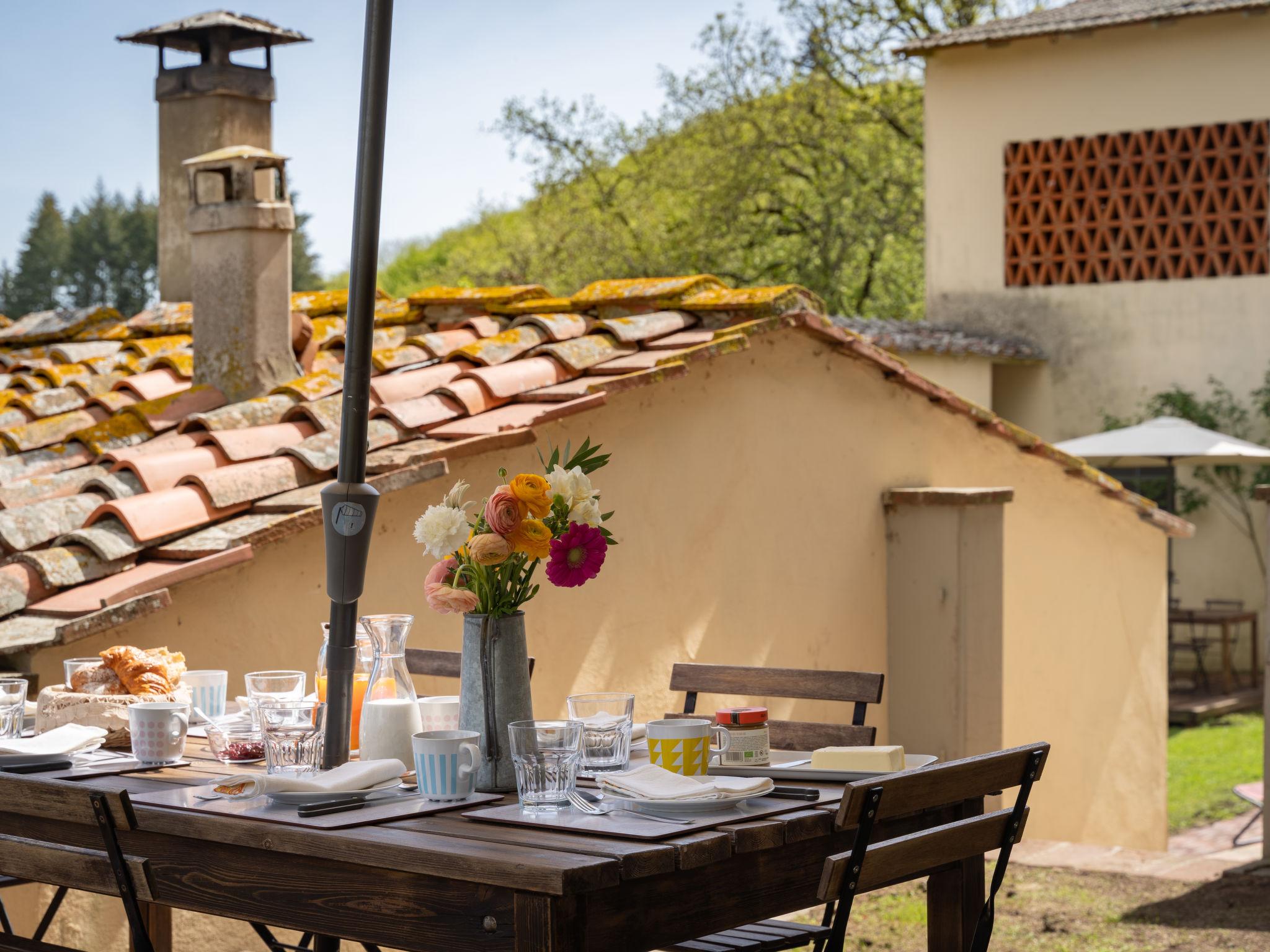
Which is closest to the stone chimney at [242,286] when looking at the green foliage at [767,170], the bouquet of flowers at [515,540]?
the bouquet of flowers at [515,540]

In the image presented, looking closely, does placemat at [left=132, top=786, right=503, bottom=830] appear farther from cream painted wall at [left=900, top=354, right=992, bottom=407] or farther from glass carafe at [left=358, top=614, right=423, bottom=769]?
cream painted wall at [left=900, top=354, right=992, bottom=407]

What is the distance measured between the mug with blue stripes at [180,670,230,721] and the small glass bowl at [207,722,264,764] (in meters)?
0.49

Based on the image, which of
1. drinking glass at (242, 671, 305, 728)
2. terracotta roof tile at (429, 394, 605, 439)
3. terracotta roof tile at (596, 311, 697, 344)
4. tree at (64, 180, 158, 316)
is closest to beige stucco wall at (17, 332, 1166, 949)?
terracotta roof tile at (429, 394, 605, 439)

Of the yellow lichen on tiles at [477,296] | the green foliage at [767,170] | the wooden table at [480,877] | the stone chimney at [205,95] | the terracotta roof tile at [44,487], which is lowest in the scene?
the wooden table at [480,877]

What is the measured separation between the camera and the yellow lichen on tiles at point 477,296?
7500 mm

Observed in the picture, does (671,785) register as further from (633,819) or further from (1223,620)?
(1223,620)

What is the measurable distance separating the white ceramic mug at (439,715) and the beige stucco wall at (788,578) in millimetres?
1556

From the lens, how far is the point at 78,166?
43.4 m

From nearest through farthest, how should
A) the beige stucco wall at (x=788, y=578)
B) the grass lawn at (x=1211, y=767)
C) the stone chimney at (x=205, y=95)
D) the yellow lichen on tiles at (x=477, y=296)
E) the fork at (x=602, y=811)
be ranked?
the fork at (x=602, y=811), the beige stucco wall at (x=788, y=578), the yellow lichen on tiles at (x=477, y=296), the stone chimney at (x=205, y=95), the grass lawn at (x=1211, y=767)

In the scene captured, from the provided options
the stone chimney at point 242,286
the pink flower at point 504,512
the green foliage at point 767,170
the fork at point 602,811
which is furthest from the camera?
the green foliage at point 767,170

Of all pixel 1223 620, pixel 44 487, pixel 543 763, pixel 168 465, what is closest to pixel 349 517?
pixel 543 763

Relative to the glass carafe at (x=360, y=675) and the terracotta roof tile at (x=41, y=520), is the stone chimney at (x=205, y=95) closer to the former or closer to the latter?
the terracotta roof tile at (x=41, y=520)

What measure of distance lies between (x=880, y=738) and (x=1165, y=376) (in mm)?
10157

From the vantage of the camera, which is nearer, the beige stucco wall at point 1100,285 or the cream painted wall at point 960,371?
the cream painted wall at point 960,371
